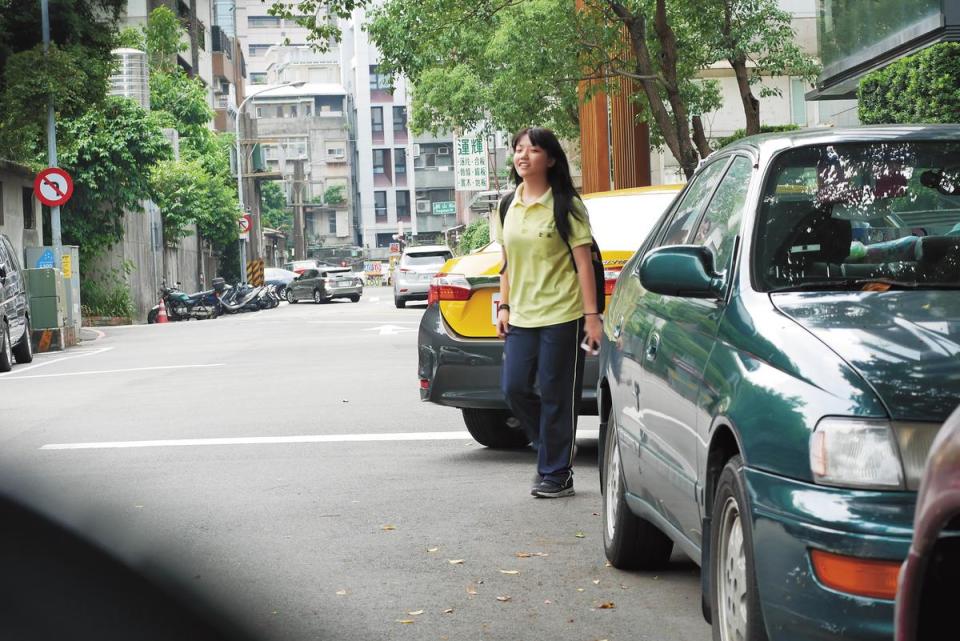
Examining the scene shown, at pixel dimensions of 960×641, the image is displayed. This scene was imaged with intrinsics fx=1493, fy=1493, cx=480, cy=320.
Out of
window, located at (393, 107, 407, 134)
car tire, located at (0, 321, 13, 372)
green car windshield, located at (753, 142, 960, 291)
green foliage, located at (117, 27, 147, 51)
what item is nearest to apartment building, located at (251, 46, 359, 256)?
window, located at (393, 107, 407, 134)

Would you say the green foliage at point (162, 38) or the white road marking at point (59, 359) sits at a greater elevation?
the green foliage at point (162, 38)

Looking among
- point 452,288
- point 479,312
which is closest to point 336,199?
point 452,288

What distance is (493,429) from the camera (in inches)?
379

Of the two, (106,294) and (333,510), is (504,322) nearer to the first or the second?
(333,510)

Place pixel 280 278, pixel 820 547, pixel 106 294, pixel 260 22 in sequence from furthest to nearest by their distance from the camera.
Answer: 1. pixel 260 22
2. pixel 280 278
3. pixel 106 294
4. pixel 820 547

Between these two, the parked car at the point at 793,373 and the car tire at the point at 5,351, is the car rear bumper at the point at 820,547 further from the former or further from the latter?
the car tire at the point at 5,351

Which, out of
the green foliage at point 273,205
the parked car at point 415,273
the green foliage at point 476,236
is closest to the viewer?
A: the parked car at point 415,273

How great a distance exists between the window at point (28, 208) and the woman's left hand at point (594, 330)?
1137 inches

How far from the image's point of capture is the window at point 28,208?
3431 cm

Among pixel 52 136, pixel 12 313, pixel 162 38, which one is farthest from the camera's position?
pixel 162 38

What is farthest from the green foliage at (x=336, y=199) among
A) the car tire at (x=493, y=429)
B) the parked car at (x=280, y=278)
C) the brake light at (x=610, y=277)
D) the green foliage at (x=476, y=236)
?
the brake light at (x=610, y=277)

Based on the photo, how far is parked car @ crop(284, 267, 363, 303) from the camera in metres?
52.1

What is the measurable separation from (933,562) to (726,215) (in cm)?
258

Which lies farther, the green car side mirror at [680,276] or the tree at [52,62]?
the tree at [52,62]
